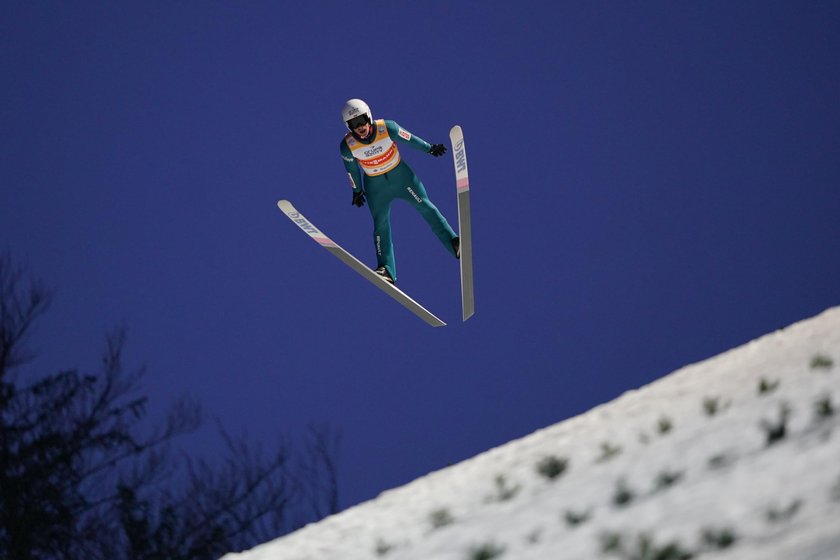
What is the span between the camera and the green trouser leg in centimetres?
938

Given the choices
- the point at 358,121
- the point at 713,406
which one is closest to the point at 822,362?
the point at 713,406

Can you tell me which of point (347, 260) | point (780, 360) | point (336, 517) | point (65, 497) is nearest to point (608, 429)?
point (780, 360)

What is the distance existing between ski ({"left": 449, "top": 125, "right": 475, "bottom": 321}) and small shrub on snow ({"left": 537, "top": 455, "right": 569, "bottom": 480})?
4.80 meters

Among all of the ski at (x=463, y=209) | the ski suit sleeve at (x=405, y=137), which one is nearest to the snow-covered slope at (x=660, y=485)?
the ski at (x=463, y=209)

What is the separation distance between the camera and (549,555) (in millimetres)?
3393

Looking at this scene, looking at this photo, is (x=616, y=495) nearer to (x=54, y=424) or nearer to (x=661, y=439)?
(x=661, y=439)

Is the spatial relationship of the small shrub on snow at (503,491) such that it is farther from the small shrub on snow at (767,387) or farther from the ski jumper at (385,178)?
the ski jumper at (385,178)

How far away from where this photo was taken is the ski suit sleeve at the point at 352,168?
9.23 metres

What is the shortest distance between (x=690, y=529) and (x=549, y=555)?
46 cm

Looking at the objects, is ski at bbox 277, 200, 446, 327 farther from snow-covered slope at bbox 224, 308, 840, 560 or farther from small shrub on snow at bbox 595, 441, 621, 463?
small shrub on snow at bbox 595, 441, 621, 463

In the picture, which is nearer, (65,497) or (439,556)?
(439,556)

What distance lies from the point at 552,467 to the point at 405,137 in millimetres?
5224

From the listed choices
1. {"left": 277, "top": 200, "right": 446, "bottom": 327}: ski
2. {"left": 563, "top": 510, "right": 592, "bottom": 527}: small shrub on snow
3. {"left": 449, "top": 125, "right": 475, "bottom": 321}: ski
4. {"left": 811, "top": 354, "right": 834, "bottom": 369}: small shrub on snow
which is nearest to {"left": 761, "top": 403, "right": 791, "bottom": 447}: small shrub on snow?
{"left": 811, "top": 354, "right": 834, "bottom": 369}: small shrub on snow

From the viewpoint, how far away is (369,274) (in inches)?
371
